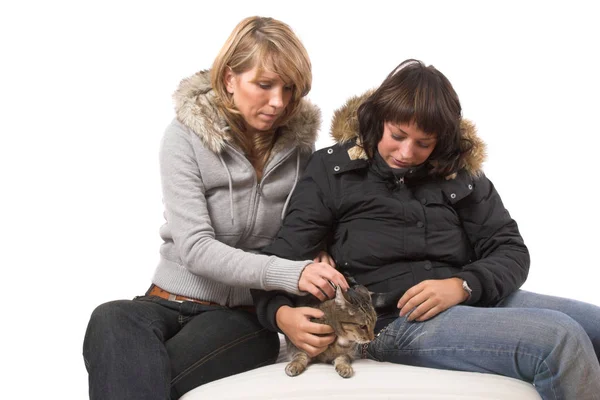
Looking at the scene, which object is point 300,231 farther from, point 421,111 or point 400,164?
point 421,111

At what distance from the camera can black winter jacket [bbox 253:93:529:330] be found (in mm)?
1957

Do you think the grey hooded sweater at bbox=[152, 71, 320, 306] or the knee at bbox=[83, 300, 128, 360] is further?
the grey hooded sweater at bbox=[152, 71, 320, 306]

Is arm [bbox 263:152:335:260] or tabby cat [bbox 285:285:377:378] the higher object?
arm [bbox 263:152:335:260]

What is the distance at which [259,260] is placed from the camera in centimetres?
185

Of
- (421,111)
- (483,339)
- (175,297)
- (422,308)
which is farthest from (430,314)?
(175,297)

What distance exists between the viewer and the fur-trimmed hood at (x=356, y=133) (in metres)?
2.06

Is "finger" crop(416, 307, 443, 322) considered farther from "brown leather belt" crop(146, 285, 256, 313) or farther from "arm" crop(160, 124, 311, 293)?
"brown leather belt" crop(146, 285, 256, 313)

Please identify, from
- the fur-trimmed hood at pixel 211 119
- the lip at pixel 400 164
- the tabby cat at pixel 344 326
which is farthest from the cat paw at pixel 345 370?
the fur-trimmed hood at pixel 211 119

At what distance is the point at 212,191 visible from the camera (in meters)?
2.11

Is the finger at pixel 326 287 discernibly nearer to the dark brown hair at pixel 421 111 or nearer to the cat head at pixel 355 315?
the cat head at pixel 355 315

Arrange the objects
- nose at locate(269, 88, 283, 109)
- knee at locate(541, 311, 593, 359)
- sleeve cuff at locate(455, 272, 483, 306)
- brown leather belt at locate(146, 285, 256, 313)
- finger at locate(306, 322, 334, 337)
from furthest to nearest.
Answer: brown leather belt at locate(146, 285, 256, 313) → nose at locate(269, 88, 283, 109) → sleeve cuff at locate(455, 272, 483, 306) → finger at locate(306, 322, 334, 337) → knee at locate(541, 311, 593, 359)

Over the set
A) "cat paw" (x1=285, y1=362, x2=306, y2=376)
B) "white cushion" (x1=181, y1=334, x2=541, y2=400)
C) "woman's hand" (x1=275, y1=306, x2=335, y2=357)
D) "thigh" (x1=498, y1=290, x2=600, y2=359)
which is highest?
"woman's hand" (x1=275, y1=306, x2=335, y2=357)

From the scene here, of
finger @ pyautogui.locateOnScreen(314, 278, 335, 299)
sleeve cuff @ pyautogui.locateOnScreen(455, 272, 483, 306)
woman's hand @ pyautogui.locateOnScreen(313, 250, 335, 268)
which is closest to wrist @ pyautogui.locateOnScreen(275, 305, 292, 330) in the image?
finger @ pyautogui.locateOnScreen(314, 278, 335, 299)

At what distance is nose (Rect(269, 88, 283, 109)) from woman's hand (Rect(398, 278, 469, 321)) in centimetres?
60
